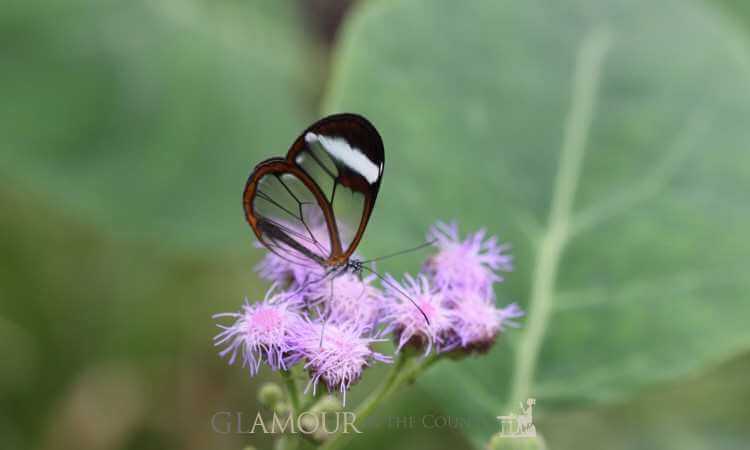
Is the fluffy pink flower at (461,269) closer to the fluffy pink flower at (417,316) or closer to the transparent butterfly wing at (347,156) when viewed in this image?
the fluffy pink flower at (417,316)

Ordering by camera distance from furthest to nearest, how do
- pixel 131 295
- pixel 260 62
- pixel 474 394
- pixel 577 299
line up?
pixel 260 62
pixel 131 295
pixel 577 299
pixel 474 394

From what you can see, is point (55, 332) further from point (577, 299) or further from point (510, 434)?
point (510, 434)

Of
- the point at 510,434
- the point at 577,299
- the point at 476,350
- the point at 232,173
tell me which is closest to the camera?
the point at 510,434

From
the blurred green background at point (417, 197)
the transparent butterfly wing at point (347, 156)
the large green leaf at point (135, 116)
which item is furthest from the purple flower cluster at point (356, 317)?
the large green leaf at point (135, 116)

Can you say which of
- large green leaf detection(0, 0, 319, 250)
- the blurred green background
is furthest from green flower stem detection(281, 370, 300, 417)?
large green leaf detection(0, 0, 319, 250)

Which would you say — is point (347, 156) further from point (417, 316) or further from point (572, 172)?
point (572, 172)

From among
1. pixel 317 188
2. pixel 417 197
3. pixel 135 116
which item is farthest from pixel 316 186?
pixel 135 116

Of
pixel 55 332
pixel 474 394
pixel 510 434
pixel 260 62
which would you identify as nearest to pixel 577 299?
pixel 474 394
